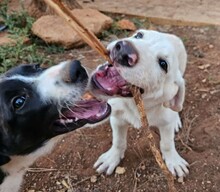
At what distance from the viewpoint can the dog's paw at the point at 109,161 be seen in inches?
140

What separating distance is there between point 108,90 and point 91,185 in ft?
3.31

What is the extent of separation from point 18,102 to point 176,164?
1449mm

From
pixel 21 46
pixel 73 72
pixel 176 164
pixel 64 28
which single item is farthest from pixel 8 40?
pixel 73 72

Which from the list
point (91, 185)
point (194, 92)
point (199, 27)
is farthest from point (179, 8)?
point (91, 185)

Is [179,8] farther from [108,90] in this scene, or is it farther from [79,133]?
[108,90]

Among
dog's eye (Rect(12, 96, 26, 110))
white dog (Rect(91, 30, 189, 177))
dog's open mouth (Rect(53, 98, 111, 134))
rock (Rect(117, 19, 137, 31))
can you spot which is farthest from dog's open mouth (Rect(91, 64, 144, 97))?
rock (Rect(117, 19, 137, 31))

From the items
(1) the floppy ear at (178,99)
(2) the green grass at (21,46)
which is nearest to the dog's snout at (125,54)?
(1) the floppy ear at (178,99)

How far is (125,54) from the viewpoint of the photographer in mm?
2664

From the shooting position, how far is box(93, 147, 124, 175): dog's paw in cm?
355

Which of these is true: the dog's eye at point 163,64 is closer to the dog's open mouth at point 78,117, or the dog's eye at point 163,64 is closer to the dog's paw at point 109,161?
the dog's open mouth at point 78,117

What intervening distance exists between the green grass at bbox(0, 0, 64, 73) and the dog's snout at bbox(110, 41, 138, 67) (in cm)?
181

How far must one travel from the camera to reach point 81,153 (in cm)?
369

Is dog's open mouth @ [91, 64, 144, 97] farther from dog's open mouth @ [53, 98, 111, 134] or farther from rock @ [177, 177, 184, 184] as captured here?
rock @ [177, 177, 184, 184]

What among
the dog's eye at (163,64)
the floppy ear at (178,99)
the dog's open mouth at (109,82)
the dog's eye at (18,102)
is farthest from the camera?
the floppy ear at (178,99)
